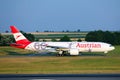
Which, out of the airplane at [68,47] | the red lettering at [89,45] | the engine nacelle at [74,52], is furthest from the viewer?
the red lettering at [89,45]

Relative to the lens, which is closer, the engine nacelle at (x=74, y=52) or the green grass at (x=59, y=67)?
the green grass at (x=59, y=67)

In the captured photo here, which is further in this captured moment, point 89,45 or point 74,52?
point 89,45

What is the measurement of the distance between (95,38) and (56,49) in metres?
57.3

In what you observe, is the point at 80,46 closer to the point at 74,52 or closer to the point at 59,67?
the point at 74,52

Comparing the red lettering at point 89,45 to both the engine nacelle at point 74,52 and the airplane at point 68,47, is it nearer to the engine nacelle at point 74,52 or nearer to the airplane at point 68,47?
the airplane at point 68,47

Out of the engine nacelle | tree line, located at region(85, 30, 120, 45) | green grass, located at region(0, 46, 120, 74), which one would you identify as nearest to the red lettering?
the engine nacelle

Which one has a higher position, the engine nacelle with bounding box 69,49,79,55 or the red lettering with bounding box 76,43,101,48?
the red lettering with bounding box 76,43,101,48

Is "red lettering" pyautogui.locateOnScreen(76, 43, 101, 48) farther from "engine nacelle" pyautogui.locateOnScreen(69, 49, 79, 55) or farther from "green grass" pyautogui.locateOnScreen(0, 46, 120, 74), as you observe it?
"green grass" pyautogui.locateOnScreen(0, 46, 120, 74)

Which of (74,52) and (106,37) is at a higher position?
(74,52)

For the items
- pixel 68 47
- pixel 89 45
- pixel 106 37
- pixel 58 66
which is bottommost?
pixel 106 37

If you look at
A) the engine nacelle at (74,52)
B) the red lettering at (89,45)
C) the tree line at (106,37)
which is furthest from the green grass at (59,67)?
the tree line at (106,37)

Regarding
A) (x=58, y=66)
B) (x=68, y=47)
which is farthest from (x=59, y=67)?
(x=68, y=47)

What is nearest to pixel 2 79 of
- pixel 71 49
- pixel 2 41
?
pixel 71 49

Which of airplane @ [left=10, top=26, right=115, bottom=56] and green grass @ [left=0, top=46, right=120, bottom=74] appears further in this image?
airplane @ [left=10, top=26, right=115, bottom=56]
